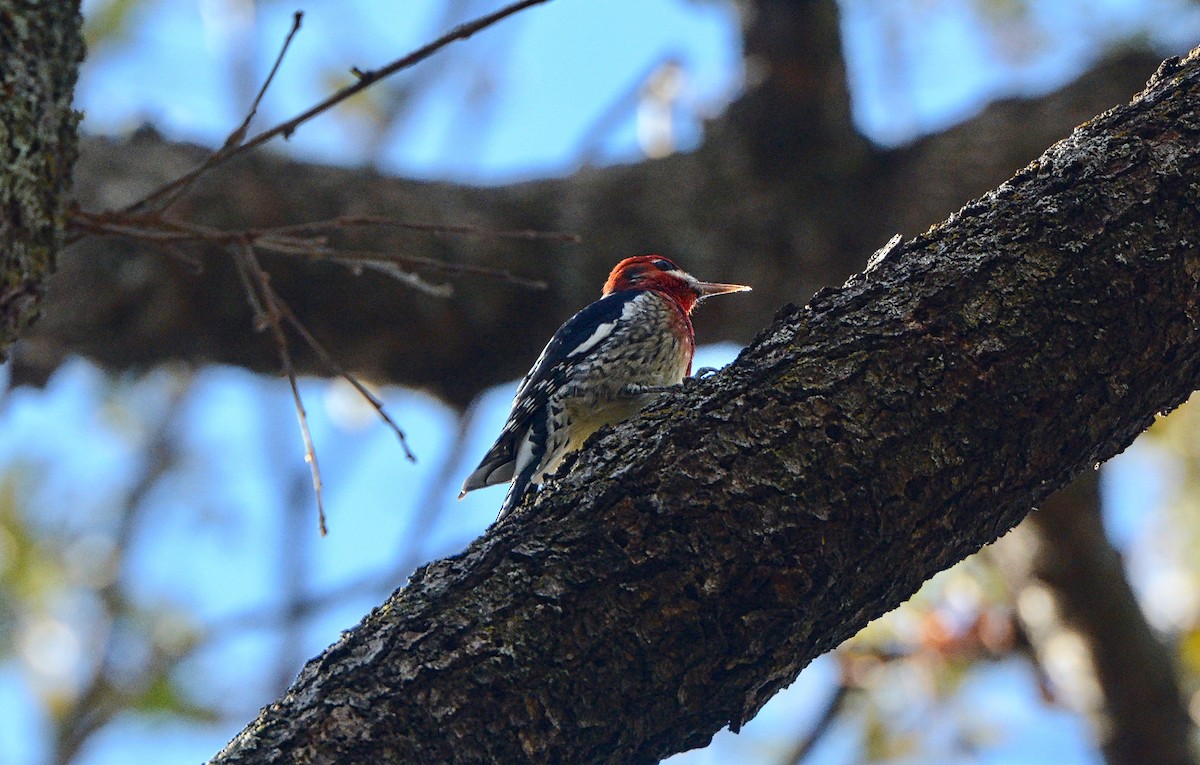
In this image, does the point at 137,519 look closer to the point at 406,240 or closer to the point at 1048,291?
the point at 406,240

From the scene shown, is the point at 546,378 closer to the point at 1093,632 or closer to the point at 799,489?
the point at 799,489

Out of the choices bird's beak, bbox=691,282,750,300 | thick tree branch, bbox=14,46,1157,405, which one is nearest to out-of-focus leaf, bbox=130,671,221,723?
thick tree branch, bbox=14,46,1157,405

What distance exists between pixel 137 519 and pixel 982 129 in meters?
5.14

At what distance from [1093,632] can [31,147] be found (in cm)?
405

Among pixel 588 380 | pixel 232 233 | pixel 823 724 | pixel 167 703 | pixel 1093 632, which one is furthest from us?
pixel 167 703

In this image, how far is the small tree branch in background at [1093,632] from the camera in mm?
4473

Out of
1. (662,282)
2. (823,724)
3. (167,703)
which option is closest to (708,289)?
(662,282)

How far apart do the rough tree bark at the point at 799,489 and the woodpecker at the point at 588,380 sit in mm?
1621

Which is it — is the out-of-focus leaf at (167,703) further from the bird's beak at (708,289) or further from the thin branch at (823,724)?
the bird's beak at (708,289)

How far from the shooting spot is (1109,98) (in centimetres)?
505

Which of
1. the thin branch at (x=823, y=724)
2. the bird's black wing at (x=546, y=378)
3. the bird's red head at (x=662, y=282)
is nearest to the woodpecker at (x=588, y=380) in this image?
the bird's black wing at (x=546, y=378)

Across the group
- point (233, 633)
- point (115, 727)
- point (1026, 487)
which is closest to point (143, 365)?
point (233, 633)

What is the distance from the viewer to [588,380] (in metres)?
3.89

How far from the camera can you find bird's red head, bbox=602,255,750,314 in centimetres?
468
